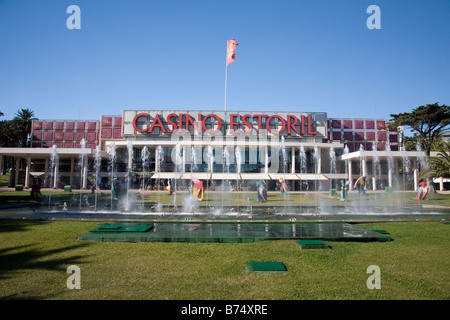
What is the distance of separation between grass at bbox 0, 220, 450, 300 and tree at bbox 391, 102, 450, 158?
42144mm

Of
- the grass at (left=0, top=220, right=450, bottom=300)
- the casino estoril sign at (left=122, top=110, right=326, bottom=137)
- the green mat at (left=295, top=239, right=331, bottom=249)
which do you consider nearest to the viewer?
the grass at (left=0, top=220, right=450, bottom=300)

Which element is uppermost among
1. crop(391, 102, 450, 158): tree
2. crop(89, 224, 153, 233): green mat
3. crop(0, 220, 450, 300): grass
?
A: crop(391, 102, 450, 158): tree

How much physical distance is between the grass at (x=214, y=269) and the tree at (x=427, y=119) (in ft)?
138

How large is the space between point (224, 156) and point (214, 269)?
4709 cm

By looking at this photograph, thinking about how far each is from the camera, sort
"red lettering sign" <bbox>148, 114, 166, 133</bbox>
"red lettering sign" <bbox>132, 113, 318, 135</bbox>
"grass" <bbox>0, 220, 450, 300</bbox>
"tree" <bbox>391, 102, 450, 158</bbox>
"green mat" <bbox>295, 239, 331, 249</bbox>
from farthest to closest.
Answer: "red lettering sign" <bbox>132, 113, 318, 135</bbox> < "red lettering sign" <bbox>148, 114, 166, 133</bbox> < "tree" <bbox>391, 102, 450, 158</bbox> < "green mat" <bbox>295, 239, 331, 249</bbox> < "grass" <bbox>0, 220, 450, 300</bbox>

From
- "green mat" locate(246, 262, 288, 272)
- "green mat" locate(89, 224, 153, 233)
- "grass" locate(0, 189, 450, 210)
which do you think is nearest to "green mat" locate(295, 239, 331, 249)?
"green mat" locate(246, 262, 288, 272)

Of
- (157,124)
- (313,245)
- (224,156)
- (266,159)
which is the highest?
(157,124)

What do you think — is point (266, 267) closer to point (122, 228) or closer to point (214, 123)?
point (122, 228)

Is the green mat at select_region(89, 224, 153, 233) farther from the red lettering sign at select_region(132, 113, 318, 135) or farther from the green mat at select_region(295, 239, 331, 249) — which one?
the red lettering sign at select_region(132, 113, 318, 135)

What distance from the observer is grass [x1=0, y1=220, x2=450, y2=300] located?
5.24 metres

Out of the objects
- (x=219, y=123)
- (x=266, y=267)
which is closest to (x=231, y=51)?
(x=219, y=123)

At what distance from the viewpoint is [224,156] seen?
53.6 metres
